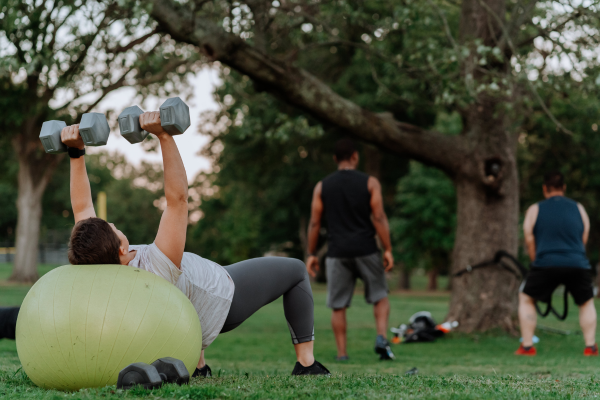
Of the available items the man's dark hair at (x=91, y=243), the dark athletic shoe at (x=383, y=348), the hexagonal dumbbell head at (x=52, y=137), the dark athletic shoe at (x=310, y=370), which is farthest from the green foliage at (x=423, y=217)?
the man's dark hair at (x=91, y=243)

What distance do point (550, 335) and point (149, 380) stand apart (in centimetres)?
833

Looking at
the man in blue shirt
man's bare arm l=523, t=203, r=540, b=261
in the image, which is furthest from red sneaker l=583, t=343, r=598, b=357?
man's bare arm l=523, t=203, r=540, b=261

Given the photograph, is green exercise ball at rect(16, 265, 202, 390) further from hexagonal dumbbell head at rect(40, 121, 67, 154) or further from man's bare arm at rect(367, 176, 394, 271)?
man's bare arm at rect(367, 176, 394, 271)

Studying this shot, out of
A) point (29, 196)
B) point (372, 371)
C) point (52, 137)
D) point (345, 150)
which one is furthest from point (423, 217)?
point (52, 137)

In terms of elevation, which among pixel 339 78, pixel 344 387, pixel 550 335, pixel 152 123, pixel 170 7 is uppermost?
pixel 339 78

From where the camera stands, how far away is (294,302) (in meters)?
4.18

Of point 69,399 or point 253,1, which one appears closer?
point 69,399

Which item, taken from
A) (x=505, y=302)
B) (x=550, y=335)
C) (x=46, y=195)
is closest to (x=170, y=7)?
(x=505, y=302)

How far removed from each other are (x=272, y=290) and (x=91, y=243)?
3.98 feet

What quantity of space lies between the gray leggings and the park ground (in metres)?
0.35

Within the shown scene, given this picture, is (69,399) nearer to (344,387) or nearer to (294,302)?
(344,387)

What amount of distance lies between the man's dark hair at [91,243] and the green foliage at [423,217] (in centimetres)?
2580

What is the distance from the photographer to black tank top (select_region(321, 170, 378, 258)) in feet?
23.6

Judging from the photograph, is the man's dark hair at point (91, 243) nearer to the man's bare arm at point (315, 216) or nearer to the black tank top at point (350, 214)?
the black tank top at point (350, 214)
